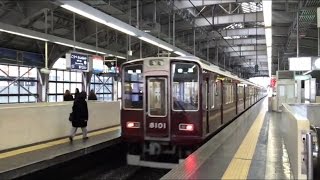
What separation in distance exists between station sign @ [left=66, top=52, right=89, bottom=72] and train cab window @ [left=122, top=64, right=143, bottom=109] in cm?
537

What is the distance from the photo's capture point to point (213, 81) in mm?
9758

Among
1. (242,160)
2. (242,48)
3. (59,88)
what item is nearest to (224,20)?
(59,88)

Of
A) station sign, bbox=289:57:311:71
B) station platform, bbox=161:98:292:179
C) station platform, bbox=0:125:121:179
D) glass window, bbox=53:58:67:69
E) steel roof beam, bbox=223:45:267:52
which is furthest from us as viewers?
steel roof beam, bbox=223:45:267:52

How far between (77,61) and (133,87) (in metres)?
5.97

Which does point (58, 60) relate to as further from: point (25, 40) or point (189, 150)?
point (189, 150)

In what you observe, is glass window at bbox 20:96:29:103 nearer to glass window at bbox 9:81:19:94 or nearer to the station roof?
glass window at bbox 9:81:19:94

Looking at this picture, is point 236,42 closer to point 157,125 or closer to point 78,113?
point 78,113

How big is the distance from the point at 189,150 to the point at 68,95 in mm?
5936

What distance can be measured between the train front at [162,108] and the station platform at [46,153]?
107 centimetres

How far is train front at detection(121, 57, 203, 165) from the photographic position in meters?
8.47

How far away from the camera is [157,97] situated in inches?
345

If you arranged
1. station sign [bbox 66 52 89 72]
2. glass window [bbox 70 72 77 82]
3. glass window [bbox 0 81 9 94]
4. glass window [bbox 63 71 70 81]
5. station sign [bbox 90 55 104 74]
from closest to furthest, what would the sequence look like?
station sign [bbox 66 52 89 72], station sign [bbox 90 55 104 74], glass window [bbox 0 81 9 94], glass window [bbox 63 71 70 81], glass window [bbox 70 72 77 82]

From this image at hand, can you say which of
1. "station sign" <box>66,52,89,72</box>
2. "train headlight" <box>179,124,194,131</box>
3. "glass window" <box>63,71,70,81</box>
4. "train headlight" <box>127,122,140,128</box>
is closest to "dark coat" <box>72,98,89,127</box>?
"train headlight" <box>127,122,140,128</box>

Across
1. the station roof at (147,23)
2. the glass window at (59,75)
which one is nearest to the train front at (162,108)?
the station roof at (147,23)
